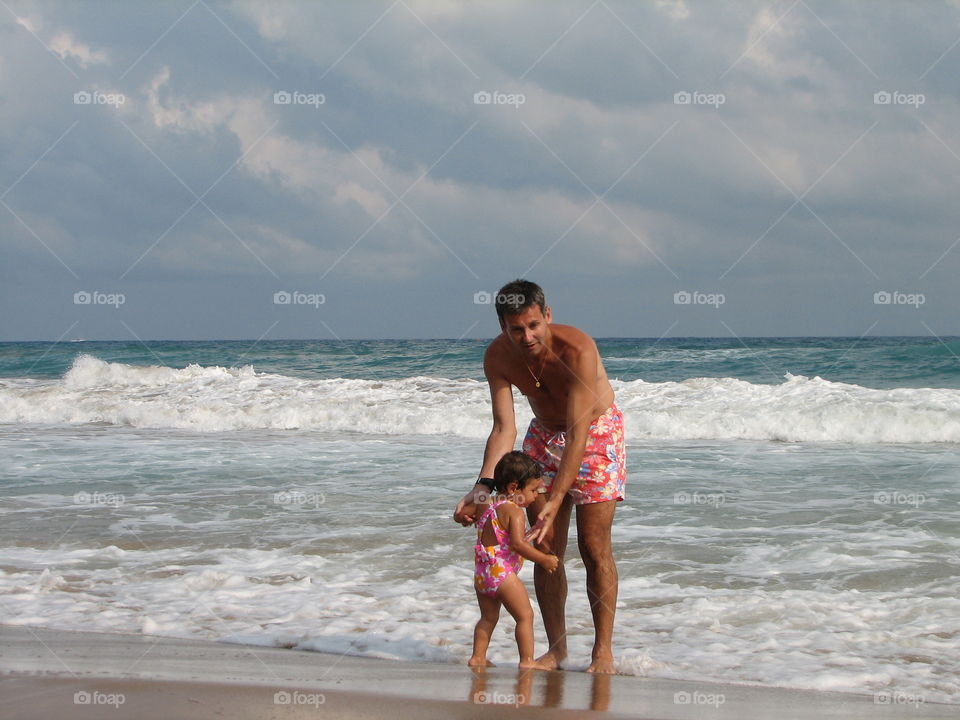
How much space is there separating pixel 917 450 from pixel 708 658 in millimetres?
8971

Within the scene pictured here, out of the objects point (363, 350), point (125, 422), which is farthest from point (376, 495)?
point (363, 350)

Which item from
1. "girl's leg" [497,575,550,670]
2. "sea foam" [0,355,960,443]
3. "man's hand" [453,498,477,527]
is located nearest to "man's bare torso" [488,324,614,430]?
"man's hand" [453,498,477,527]

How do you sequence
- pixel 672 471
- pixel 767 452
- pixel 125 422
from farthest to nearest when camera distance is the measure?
1. pixel 125 422
2. pixel 767 452
3. pixel 672 471

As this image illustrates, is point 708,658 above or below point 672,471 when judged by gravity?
below

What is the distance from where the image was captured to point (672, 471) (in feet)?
31.6

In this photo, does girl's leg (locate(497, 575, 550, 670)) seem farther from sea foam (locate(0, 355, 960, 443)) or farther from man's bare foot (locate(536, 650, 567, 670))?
sea foam (locate(0, 355, 960, 443))

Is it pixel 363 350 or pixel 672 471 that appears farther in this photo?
pixel 363 350

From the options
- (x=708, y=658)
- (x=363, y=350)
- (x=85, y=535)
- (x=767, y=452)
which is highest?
(x=363, y=350)

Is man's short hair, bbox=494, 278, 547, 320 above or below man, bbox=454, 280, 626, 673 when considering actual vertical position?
above

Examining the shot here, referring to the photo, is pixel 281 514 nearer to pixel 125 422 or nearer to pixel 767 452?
pixel 767 452
